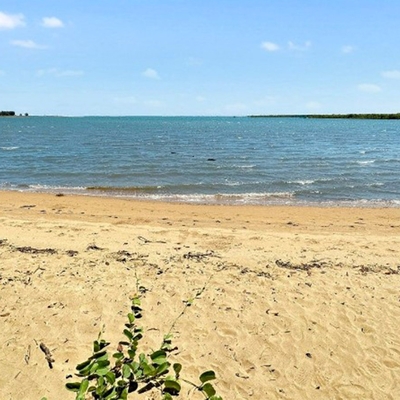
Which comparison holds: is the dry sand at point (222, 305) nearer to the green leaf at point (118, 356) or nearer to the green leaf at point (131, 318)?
the green leaf at point (131, 318)

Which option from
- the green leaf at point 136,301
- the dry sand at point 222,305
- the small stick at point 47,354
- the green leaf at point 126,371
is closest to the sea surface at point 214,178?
the dry sand at point 222,305

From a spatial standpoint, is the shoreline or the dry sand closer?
the dry sand

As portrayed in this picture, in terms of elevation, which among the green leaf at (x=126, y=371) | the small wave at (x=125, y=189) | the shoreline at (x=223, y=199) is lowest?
the shoreline at (x=223, y=199)

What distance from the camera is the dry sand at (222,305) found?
4.44 metres

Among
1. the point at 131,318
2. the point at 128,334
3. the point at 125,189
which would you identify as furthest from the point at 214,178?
the point at 128,334

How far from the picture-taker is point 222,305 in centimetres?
584

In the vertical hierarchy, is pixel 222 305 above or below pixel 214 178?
below

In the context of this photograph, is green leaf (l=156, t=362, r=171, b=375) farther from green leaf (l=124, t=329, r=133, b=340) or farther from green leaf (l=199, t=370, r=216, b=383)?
green leaf (l=124, t=329, r=133, b=340)

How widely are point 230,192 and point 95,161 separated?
13.8 meters

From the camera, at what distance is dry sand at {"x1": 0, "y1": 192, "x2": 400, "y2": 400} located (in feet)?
14.6

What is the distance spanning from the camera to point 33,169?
25.2m

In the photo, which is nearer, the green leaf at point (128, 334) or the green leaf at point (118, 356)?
the green leaf at point (118, 356)

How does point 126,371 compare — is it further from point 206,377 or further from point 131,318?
point 131,318

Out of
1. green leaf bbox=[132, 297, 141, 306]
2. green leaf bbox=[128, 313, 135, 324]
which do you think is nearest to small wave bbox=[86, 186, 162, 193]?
green leaf bbox=[132, 297, 141, 306]
